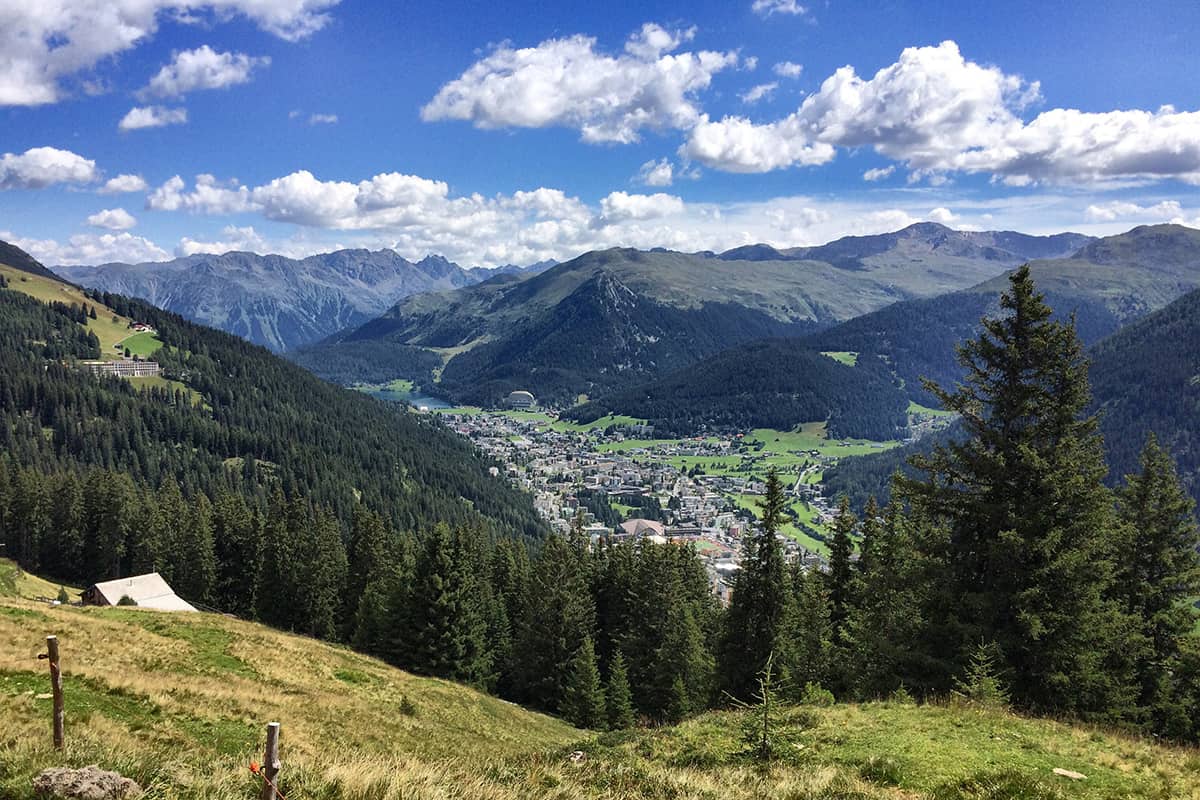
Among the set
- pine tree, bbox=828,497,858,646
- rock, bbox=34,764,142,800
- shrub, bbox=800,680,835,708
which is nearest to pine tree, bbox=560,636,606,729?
pine tree, bbox=828,497,858,646

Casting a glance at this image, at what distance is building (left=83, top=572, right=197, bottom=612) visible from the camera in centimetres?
5266

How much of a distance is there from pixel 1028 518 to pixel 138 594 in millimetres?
63519

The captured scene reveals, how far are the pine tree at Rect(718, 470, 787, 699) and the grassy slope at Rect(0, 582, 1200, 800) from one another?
13.2 m

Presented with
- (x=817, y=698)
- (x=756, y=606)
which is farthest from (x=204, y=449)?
(x=817, y=698)

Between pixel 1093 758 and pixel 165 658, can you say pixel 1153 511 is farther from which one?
pixel 165 658

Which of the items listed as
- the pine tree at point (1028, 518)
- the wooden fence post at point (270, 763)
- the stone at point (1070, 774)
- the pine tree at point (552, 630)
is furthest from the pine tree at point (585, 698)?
the wooden fence post at point (270, 763)

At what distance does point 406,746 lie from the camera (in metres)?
20.7

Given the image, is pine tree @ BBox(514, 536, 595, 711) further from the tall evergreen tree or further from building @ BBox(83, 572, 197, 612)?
building @ BBox(83, 572, 197, 612)

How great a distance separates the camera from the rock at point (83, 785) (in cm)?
674

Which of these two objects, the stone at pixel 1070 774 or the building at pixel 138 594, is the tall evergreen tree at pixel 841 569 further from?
the building at pixel 138 594

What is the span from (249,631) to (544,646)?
21.5 metres

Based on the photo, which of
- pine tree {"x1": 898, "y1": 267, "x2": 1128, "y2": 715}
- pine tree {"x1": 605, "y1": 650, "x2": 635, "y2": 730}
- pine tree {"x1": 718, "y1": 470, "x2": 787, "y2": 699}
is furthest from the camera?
pine tree {"x1": 605, "y1": 650, "x2": 635, "y2": 730}

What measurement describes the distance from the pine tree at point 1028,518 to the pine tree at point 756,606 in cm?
1162

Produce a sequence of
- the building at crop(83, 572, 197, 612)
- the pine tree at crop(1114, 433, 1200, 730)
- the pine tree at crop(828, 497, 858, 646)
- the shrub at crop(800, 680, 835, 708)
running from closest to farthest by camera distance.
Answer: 1. the shrub at crop(800, 680, 835, 708)
2. the pine tree at crop(1114, 433, 1200, 730)
3. the pine tree at crop(828, 497, 858, 646)
4. the building at crop(83, 572, 197, 612)
